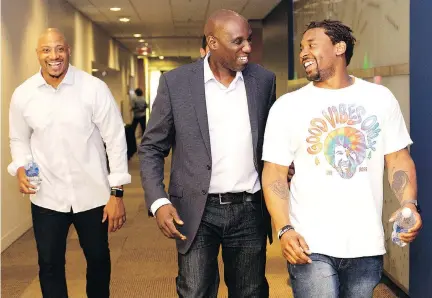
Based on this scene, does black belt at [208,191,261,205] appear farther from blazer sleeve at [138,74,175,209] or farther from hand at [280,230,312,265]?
hand at [280,230,312,265]

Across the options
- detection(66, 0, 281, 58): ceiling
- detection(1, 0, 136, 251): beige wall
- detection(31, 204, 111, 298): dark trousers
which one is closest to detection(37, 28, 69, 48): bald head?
detection(31, 204, 111, 298): dark trousers

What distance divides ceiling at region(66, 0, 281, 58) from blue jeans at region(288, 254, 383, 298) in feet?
30.3

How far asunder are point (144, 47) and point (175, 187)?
20383 millimetres

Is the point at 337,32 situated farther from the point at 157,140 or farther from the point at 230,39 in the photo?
the point at 157,140

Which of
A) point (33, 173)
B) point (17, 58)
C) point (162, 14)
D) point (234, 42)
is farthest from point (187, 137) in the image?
point (162, 14)

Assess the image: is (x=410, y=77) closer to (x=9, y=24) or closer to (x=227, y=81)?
(x=227, y=81)

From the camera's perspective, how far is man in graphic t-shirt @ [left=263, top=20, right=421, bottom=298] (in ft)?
7.83

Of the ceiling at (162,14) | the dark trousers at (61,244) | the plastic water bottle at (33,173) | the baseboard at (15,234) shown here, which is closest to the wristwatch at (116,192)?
the dark trousers at (61,244)

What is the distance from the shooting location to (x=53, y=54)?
3.49 metres

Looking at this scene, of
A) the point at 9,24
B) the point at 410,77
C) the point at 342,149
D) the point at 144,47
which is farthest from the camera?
the point at 144,47

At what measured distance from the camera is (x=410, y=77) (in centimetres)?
428

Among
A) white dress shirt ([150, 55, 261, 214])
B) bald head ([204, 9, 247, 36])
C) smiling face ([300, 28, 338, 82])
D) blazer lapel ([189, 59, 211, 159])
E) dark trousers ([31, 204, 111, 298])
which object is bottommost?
dark trousers ([31, 204, 111, 298])

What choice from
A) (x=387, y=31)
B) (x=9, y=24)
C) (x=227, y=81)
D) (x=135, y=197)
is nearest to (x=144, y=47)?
(x=135, y=197)

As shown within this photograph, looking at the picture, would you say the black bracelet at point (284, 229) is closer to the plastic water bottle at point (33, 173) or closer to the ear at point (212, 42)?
the ear at point (212, 42)
